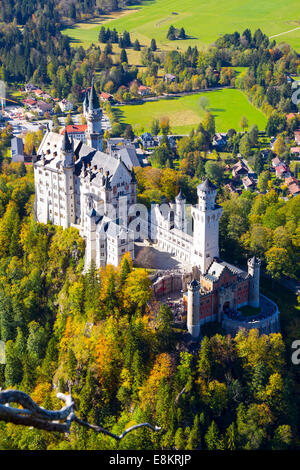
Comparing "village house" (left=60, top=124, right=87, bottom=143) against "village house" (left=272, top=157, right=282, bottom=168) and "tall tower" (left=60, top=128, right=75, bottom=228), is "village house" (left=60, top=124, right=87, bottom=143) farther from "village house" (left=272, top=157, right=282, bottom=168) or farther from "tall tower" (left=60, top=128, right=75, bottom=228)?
"tall tower" (left=60, top=128, right=75, bottom=228)

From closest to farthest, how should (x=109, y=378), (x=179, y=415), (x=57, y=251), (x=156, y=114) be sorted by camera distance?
(x=179, y=415) → (x=109, y=378) → (x=57, y=251) → (x=156, y=114)

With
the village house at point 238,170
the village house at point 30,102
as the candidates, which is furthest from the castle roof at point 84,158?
the village house at point 30,102

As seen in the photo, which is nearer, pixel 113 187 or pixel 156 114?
pixel 113 187

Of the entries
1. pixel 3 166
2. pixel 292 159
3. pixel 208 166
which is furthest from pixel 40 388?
pixel 292 159

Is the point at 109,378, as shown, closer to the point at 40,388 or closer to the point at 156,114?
the point at 40,388

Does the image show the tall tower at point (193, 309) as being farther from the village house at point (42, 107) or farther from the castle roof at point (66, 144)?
the village house at point (42, 107)

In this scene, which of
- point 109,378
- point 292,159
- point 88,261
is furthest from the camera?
point 292,159

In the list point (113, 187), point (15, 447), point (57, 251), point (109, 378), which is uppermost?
point (113, 187)
